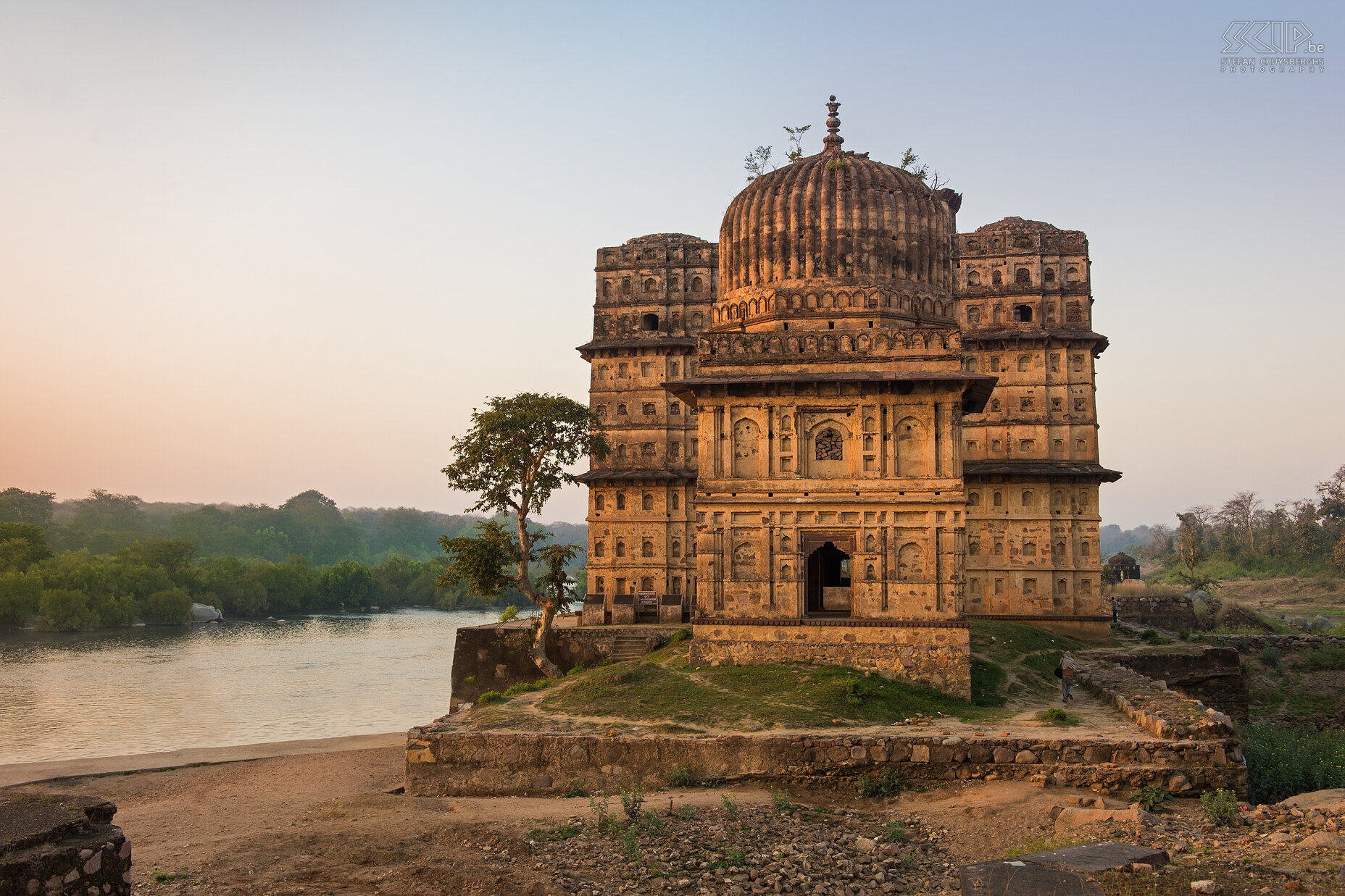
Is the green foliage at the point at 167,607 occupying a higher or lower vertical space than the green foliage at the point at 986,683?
lower

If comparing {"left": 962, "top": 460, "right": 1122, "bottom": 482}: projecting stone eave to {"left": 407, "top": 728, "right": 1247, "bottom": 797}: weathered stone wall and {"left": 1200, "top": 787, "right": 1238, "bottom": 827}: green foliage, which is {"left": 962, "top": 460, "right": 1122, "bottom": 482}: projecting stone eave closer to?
{"left": 407, "top": 728, "right": 1247, "bottom": 797}: weathered stone wall

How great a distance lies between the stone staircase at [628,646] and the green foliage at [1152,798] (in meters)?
17.1

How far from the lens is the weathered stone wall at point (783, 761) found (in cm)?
1641

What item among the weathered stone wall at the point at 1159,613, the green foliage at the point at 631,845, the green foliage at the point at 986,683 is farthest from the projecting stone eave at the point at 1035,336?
the green foliage at the point at 631,845

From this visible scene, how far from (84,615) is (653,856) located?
200 feet

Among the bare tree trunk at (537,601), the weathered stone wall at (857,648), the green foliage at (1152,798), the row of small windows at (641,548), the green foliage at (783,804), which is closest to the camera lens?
the green foliage at (1152,798)

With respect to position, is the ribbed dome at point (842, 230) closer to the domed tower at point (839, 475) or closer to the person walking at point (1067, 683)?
the domed tower at point (839, 475)

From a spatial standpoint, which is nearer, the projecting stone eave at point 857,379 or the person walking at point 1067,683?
the person walking at point 1067,683

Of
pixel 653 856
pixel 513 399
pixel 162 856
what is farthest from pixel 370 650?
pixel 653 856

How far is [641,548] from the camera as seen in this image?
39.0m

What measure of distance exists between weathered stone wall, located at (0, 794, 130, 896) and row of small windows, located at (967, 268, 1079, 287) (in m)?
34.8

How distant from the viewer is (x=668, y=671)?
2212cm

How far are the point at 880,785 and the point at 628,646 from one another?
15.2 metres

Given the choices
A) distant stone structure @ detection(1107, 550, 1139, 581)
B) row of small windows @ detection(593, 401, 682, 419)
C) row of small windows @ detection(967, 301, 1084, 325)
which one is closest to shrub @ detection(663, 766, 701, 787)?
row of small windows @ detection(593, 401, 682, 419)
